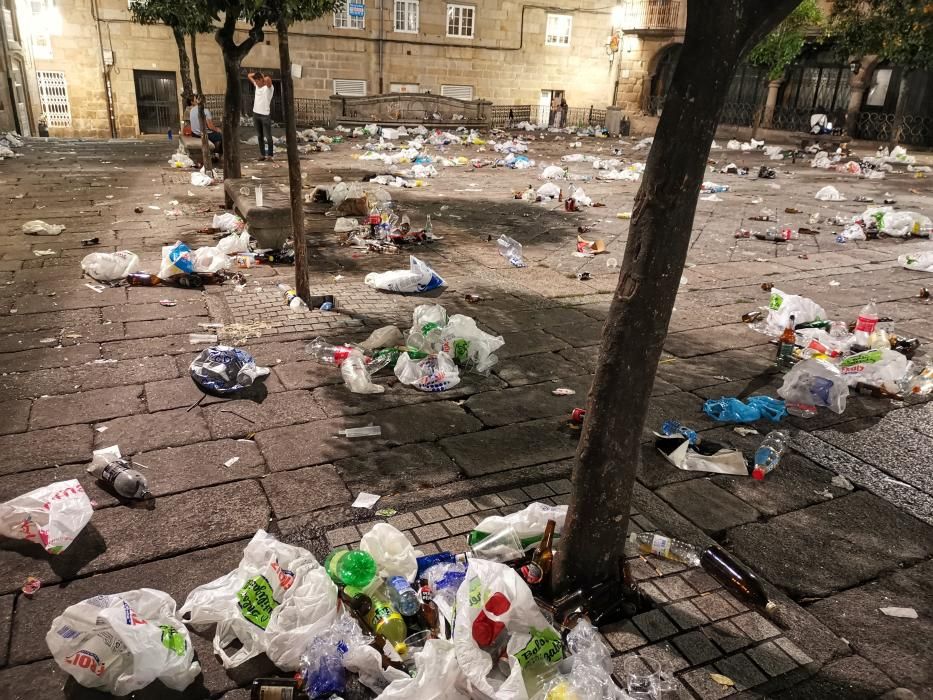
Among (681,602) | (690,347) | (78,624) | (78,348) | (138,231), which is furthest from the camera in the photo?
(138,231)

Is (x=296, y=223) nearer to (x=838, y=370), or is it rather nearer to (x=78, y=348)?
(x=78, y=348)

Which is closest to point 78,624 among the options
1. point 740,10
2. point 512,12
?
point 740,10

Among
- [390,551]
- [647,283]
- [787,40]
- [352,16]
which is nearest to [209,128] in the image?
[390,551]

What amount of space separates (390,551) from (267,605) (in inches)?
20.6

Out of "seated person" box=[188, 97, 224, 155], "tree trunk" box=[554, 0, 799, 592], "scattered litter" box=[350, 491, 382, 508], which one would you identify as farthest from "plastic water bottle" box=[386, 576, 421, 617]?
"seated person" box=[188, 97, 224, 155]

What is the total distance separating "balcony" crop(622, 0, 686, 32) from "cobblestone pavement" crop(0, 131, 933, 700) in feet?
74.2

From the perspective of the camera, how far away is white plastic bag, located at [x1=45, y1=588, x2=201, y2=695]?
2252mm

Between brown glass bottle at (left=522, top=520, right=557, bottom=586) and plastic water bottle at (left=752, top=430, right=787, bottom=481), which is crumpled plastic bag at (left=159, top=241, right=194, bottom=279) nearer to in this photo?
brown glass bottle at (left=522, top=520, right=557, bottom=586)

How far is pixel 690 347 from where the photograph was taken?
18.3 feet

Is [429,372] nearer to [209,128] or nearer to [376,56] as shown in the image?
[209,128]

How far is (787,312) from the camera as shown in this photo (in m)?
5.86

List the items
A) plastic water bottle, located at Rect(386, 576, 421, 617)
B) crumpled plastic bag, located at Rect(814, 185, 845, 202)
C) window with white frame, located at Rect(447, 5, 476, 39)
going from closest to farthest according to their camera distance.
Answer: plastic water bottle, located at Rect(386, 576, 421, 617)
crumpled plastic bag, located at Rect(814, 185, 845, 202)
window with white frame, located at Rect(447, 5, 476, 39)

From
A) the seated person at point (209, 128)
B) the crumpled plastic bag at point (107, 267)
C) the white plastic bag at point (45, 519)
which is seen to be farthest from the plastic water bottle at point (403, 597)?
the seated person at point (209, 128)

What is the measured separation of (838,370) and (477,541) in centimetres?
322
